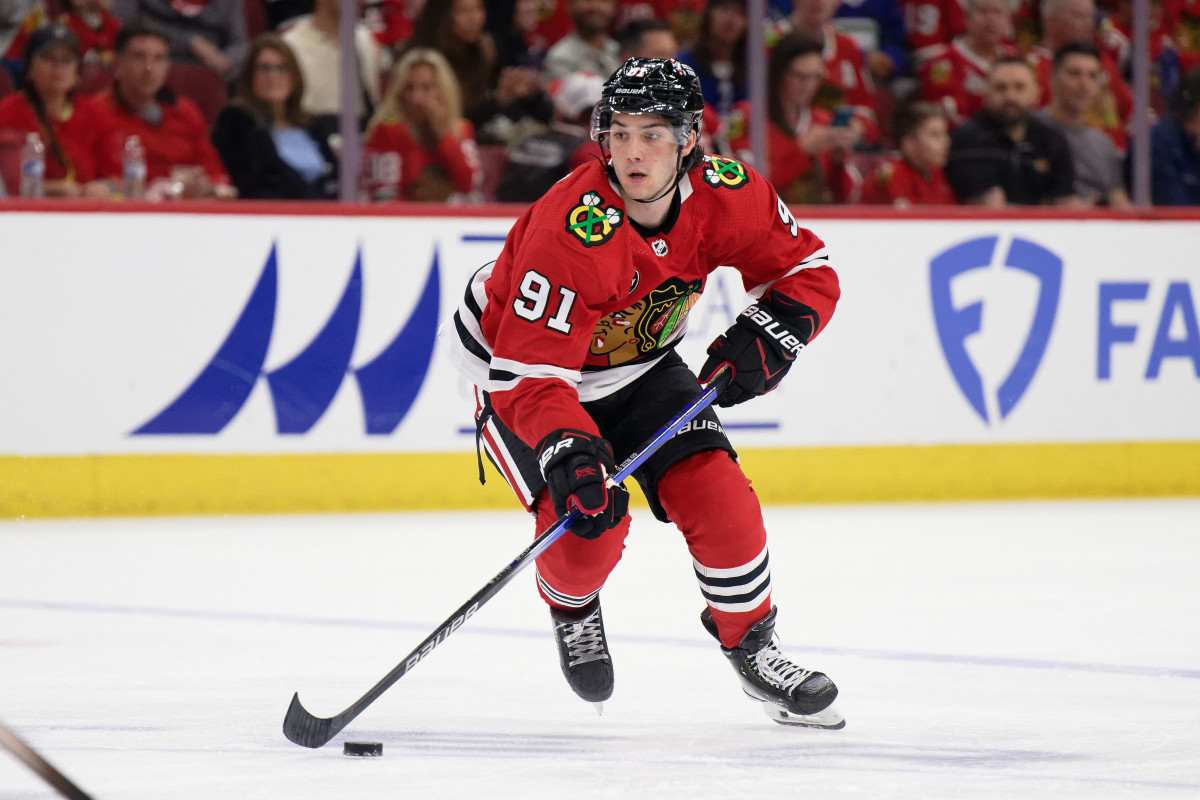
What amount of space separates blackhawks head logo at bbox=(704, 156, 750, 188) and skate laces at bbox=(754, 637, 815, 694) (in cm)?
73

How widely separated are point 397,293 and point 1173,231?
282cm

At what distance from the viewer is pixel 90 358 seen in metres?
5.01

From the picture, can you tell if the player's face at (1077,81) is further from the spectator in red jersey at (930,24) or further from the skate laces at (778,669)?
the skate laces at (778,669)

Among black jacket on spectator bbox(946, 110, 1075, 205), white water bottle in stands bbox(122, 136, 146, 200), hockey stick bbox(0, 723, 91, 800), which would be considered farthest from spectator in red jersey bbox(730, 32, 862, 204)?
hockey stick bbox(0, 723, 91, 800)

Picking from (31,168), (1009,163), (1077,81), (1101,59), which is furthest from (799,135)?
(31,168)

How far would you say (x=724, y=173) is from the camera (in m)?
2.57

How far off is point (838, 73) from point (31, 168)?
113 inches

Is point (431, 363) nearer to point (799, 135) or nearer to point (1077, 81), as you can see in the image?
point (799, 135)

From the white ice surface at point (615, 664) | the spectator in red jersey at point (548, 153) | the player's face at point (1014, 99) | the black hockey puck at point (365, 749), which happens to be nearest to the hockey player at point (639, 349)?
the white ice surface at point (615, 664)

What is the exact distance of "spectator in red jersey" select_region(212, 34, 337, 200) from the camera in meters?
5.18

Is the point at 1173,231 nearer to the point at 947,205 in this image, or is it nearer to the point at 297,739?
the point at 947,205

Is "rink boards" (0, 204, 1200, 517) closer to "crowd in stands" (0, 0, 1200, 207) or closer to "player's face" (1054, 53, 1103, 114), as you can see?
"crowd in stands" (0, 0, 1200, 207)

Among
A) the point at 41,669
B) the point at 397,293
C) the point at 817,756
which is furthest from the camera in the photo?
the point at 397,293

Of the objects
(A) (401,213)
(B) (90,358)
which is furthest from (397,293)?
(B) (90,358)
